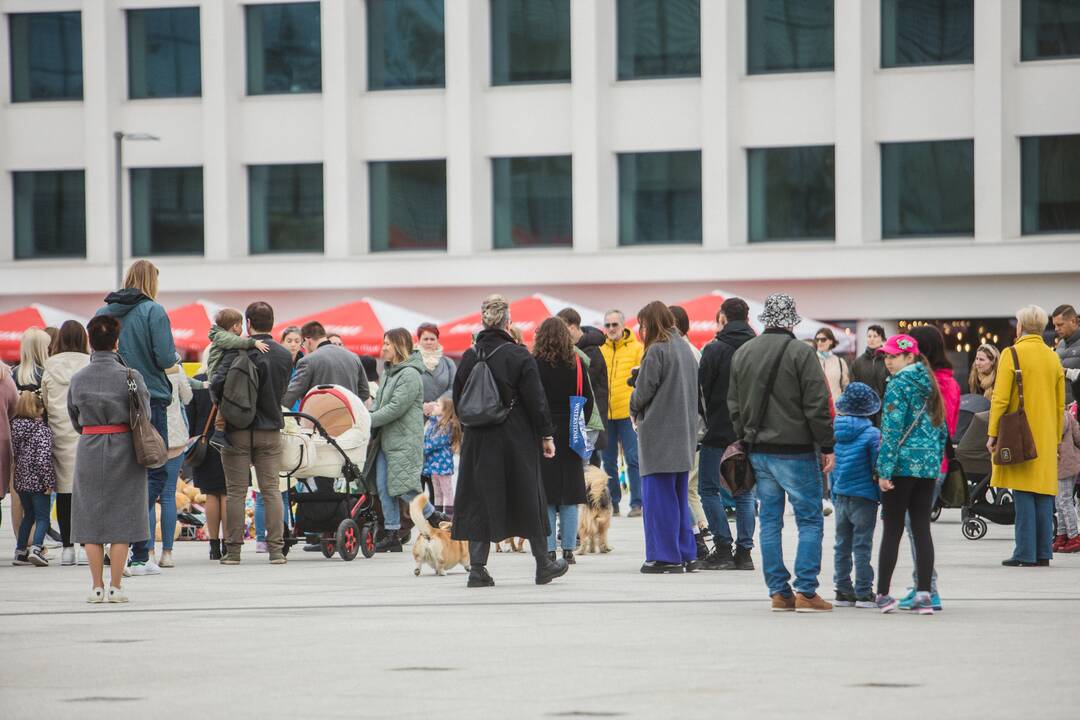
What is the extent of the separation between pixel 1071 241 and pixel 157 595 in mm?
27784

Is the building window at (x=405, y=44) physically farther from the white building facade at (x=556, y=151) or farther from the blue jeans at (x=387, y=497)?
the blue jeans at (x=387, y=497)

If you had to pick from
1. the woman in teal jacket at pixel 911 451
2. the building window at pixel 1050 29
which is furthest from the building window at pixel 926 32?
the woman in teal jacket at pixel 911 451

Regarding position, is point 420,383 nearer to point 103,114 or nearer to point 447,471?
point 447,471

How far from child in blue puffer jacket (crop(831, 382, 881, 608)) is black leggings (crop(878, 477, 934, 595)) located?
14cm

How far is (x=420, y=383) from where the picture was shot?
17.6 meters

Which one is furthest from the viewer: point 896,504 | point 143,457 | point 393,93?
point 393,93

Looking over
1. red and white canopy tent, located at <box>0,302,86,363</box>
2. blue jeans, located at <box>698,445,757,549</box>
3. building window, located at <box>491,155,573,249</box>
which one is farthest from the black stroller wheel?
building window, located at <box>491,155,573,249</box>

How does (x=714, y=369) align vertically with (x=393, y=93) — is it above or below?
below

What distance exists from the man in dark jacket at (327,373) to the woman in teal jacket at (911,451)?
7792mm

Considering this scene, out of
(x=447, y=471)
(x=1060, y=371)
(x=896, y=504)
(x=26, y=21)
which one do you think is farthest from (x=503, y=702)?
(x=26, y=21)

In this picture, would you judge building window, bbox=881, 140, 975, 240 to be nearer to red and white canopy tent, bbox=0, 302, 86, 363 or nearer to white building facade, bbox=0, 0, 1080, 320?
white building facade, bbox=0, 0, 1080, 320

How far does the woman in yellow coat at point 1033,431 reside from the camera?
614 inches

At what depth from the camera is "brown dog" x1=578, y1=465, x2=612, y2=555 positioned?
17.1 meters

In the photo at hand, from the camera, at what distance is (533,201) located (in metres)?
41.7
